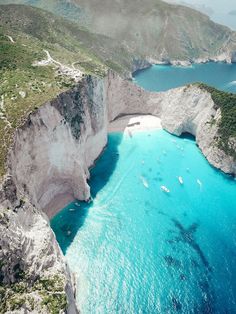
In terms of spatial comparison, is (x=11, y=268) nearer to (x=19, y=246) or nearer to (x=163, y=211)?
(x=19, y=246)

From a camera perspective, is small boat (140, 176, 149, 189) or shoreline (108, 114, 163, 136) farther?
shoreline (108, 114, 163, 136)

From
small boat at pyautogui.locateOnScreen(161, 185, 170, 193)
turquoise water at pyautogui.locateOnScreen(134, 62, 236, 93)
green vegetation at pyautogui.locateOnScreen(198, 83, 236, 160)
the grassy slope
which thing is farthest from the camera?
turquoise water at pyautogui.locateOnScreen(134, 62, 236, 93)

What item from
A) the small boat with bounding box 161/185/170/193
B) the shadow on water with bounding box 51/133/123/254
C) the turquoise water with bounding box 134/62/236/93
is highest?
the small boat with bounding box 161/185/170/193

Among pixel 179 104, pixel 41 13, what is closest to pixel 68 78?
pixel 179 104

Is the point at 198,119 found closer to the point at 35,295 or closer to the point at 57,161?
the point at 57,161

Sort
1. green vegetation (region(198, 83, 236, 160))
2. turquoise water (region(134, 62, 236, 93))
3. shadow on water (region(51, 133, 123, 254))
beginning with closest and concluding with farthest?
shadow on water (region(51, 133, 123, 254)) → green vegetation (region(198, 83, 236, 160)) → turquoise water (region(134, 62, 236, 93))

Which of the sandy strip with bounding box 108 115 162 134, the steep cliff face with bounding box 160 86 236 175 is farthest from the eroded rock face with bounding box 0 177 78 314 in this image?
the sandy strip with bounding box 108 115 162 134

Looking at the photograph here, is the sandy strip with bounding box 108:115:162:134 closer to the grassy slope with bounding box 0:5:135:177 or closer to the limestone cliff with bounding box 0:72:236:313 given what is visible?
the limestone cliff with bounding box 0:72:236:313
